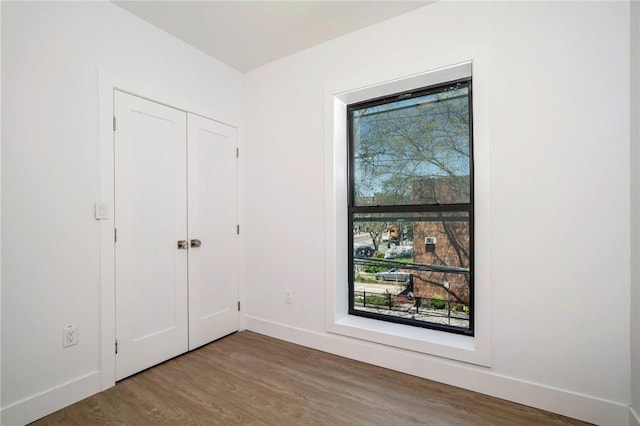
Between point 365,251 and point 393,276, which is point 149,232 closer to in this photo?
point 365,251

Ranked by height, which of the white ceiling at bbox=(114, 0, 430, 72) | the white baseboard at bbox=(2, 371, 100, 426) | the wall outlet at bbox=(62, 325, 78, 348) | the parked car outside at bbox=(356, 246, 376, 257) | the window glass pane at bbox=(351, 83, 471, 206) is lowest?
the white baseboard at bbox=(2, 371, 100, 426)

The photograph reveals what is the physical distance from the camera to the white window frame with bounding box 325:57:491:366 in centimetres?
204

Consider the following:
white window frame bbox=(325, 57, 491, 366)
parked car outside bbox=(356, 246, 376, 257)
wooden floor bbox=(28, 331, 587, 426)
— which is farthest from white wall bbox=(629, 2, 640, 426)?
parked car outside bbox=(356, 246, 376, 257)

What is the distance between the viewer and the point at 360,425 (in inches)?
68.1

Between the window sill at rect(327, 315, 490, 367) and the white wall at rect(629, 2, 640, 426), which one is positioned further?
the window sill at rect(327, 315, 490, 367)

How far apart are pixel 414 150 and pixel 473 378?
1.72 meters

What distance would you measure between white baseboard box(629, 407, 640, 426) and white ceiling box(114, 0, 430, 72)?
2.79 m

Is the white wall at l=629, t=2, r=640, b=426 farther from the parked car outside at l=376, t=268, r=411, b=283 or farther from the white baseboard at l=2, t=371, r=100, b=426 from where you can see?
the white baseboard at l=2, t=371, r=100, b=426

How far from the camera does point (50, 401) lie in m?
1.85

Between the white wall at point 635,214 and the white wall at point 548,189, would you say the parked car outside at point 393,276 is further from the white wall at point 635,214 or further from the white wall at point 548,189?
the white wall at point 635,214

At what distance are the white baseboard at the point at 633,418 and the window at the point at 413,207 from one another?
0.87m

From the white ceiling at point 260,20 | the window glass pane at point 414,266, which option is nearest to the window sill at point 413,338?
the window glass pane at point 414,266

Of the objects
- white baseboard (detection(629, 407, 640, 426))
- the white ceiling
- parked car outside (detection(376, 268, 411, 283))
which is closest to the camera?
white baseboard (detection(629, 407, 640, 426))

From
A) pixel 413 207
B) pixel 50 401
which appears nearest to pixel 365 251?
pixel 413 207
